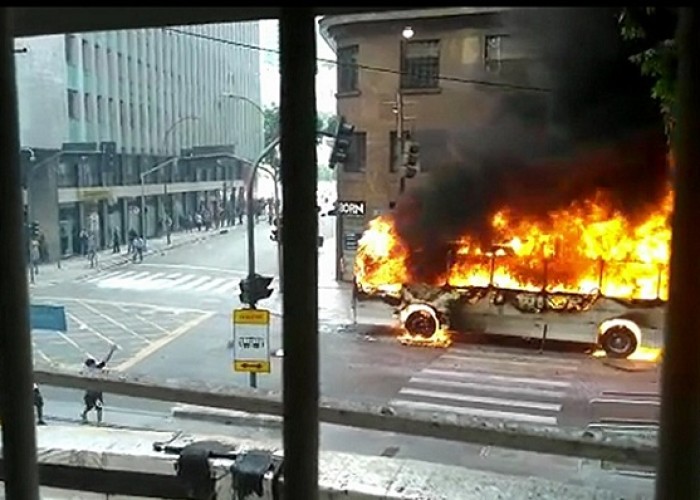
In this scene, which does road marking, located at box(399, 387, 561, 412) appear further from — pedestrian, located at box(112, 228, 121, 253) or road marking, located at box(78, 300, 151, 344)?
pedestrian, located at box(112, 228, 121, 253)

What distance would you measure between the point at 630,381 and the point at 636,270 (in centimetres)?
132

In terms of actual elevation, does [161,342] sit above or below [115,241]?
below

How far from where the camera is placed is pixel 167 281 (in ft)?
25.4

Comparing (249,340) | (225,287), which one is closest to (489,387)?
(249,340)

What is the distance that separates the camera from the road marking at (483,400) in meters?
5.24

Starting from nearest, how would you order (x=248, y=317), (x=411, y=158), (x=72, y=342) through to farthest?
(x=248, y=317)
(x=72, y=342)
(x=411, y=158)

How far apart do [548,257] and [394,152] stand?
2.32 m

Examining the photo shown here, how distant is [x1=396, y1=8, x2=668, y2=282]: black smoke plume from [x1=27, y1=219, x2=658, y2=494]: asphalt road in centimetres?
145

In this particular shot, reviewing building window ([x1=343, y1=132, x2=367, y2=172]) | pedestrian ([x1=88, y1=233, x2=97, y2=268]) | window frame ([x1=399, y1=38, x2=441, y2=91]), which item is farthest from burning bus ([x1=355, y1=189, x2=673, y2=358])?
pedestrian ([x1=88, y1=233, x2=97, y2=268])

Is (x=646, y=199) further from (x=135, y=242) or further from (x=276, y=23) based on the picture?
(x=276, y=23)

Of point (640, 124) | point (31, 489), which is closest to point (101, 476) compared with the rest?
point (31, 489)

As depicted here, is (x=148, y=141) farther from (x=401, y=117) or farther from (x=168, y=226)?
(x=401, y=117)

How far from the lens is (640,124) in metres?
7.27

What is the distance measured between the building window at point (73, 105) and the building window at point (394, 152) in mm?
3845
